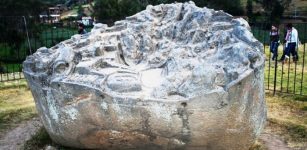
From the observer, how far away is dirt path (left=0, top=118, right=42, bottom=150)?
651 cm

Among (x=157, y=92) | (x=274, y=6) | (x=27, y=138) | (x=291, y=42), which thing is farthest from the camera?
(x=274, y=6)

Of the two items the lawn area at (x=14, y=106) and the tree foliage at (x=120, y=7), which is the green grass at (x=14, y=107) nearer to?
the lawn area at (x=14, y=106)

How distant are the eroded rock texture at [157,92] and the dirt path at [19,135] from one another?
3.33 ft

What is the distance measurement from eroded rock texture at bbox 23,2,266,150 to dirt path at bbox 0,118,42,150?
40.0 inches

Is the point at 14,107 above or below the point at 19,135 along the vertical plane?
above

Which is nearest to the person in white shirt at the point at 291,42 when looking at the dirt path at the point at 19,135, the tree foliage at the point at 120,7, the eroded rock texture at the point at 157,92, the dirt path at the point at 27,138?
the dirt path at the point at 27,138

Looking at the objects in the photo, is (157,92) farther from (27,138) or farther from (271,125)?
(271,125)

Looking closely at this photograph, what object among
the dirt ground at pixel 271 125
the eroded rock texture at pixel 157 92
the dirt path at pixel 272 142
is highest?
the eroded rock texture at pixel 157 92

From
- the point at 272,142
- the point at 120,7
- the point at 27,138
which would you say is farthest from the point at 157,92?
the point at 120,7

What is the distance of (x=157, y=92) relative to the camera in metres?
4.95

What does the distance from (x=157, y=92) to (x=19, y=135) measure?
2.91 meters

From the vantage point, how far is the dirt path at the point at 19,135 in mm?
6508

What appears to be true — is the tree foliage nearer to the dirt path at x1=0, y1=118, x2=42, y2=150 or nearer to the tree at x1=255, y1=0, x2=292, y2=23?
the tree at x1=255, y1=0, x2=292, y2=23

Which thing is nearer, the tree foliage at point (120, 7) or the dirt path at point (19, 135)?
the dirt path at point (19, 135)
